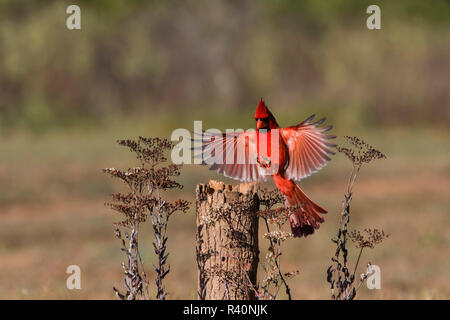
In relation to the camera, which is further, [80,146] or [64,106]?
[64,106]

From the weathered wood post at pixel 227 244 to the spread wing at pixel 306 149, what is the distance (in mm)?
284

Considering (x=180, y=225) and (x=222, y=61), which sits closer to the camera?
(x=180, y=225)

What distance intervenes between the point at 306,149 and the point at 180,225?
7941 mm

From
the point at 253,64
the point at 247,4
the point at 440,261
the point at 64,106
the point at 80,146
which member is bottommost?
the point at 440,261

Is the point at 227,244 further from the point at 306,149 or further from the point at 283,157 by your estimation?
the point at 306,149

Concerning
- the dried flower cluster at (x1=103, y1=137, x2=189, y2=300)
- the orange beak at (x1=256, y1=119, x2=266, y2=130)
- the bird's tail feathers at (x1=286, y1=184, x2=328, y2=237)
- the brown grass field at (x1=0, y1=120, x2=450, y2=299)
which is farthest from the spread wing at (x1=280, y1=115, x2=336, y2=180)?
the brown grass field at (x1=0, y1=120, x2=450, y2=299)

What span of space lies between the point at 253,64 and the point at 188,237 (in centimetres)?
1644

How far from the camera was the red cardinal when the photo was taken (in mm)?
4125

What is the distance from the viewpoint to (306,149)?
425 cm

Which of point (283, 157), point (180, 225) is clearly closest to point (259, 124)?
point (283, 157)

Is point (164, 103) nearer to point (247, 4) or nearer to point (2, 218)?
point (247, 4)

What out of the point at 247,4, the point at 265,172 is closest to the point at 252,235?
the point at 265,172

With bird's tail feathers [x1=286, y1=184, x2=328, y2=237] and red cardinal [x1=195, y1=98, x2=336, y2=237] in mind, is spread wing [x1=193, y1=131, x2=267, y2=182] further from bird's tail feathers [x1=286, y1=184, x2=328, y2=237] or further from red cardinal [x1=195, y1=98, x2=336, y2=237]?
bird's tail feathers [x1=286, y1=184, x2=328, y2=237]

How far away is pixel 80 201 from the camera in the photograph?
13.7 metres
